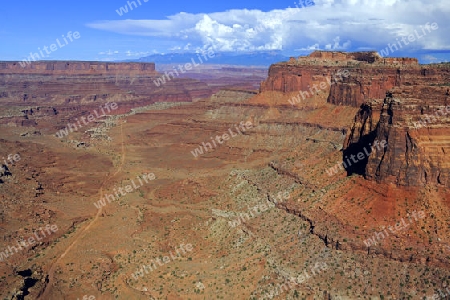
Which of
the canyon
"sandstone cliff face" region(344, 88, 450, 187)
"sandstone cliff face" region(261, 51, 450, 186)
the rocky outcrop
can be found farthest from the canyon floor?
the rocky outcrop

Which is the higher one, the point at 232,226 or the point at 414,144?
the point at 414,144

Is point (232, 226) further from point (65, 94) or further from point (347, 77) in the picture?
point (65, 94)

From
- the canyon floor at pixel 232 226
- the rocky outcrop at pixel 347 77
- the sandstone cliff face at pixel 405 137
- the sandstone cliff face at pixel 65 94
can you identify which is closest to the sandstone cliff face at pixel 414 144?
the sandstone cliff face at pixel 405 137

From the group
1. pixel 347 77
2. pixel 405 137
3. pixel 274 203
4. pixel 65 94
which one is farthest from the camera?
pixel 65 94

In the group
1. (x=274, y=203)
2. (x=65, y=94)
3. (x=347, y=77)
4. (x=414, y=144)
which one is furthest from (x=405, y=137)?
(x=65, y=94)

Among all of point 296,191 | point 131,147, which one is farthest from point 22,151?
point 296,191

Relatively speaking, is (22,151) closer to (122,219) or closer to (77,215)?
(77,215)

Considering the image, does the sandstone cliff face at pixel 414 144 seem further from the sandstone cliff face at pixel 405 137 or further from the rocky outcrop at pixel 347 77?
the rocky outcrop at pixel 347 77

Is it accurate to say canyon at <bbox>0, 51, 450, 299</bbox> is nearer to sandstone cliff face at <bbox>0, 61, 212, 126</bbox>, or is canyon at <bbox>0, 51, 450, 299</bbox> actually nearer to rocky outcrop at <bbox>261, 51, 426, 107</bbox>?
rocky outcrop at <bbox>261, 51, 426, 107</bbox>
